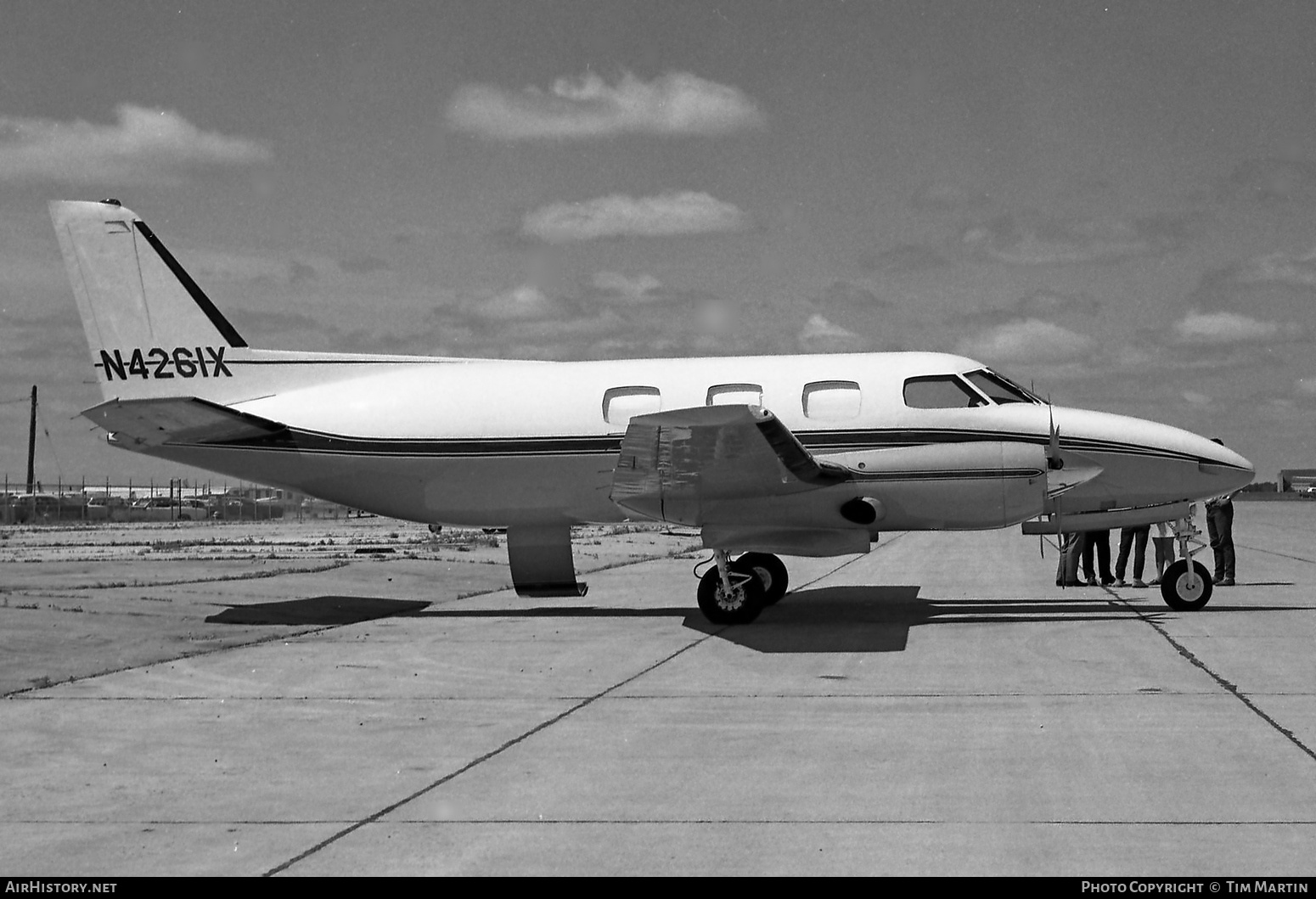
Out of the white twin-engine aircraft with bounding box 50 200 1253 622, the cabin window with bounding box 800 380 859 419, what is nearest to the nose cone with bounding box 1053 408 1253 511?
the white twin-engine aircraft with bounding box 50 200 1253 622

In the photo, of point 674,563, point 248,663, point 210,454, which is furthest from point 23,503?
point 248,663

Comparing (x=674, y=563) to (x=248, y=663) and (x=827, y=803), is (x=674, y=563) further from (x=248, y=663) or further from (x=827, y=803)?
(x=827, y=803)

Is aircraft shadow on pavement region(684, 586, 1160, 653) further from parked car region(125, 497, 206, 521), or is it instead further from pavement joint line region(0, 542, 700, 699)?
parked car region(125, 497, 206, 521)

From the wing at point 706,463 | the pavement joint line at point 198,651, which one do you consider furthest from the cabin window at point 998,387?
the pavement joint line at point 198,651

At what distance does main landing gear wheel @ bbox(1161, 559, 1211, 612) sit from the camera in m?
18.7

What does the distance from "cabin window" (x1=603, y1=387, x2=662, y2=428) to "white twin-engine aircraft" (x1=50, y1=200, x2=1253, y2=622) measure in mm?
27

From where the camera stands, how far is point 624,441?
16.3 metres

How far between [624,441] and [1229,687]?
7430 millimetres

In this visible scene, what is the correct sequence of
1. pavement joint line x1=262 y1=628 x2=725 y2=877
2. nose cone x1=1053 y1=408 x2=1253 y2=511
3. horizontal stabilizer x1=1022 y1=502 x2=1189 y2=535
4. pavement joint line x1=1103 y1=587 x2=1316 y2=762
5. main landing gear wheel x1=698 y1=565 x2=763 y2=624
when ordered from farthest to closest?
horizontal stabilizer x1=1022 y1=502 x2=1189 y2=535 → nose cone x1=1053 y1=408 x2=1253 y2=511 → main landing gear wheel x1=698 y1=565 x2=763 y2=624 → pavement joint line x1=1103 y1=587 x2=1316 y2=762 → pavement joint line x1=262 y1=628 x2=725 y2=877

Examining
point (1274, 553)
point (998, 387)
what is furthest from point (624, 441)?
point (1274, 553)

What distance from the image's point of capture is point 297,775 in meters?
8.52

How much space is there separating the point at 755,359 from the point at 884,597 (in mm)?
5063

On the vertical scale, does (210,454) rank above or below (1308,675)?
above

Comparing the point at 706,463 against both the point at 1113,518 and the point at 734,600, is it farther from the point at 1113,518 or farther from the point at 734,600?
the point at 1113,518
